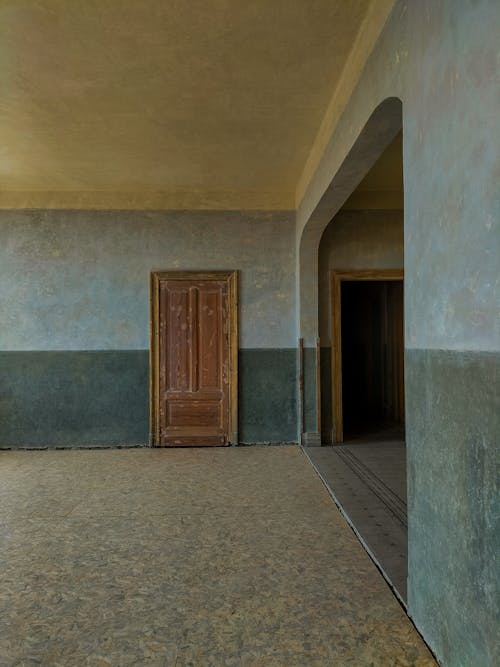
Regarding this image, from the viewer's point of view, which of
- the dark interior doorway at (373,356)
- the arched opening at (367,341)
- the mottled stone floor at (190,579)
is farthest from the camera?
the dark interior doorway at (373,356)

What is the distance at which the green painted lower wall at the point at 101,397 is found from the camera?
6453 millimetres

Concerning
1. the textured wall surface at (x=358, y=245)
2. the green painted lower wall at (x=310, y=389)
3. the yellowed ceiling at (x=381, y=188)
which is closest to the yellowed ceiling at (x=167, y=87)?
the yellowed ceiling at (x=381, y=188)

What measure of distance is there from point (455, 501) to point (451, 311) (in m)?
0.72

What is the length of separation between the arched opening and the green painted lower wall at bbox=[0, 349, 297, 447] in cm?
59

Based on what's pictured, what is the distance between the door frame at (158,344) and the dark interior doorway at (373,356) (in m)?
2.07

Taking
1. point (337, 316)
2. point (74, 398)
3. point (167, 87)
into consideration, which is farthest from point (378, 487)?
point (74, 398)

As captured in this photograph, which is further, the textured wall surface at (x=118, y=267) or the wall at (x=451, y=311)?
the textured wall surface at (x=118, y=267)

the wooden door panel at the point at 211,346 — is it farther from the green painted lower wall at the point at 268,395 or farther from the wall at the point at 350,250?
the wall at the point at 350,250

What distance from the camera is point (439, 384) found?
2.02m

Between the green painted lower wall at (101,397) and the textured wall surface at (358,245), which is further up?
the textured wall surface at (358,245)

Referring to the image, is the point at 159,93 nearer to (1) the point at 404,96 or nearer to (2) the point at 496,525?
(1) the point at 404,96

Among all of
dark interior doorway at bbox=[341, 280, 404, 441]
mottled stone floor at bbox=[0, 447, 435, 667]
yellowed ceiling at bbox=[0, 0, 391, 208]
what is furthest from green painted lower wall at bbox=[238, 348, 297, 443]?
yellowed ceiling at bbox=[0, 0, 391, 208]

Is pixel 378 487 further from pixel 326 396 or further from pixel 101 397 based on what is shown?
pixel 101 397

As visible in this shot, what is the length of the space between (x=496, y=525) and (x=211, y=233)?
5.49 meters
